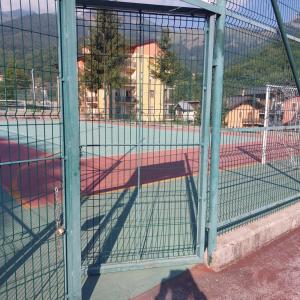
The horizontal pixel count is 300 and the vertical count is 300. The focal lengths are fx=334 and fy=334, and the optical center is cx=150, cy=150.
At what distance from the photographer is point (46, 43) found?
288 centimetres

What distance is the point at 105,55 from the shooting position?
12.0 ft

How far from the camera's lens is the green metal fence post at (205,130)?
3.80 meters

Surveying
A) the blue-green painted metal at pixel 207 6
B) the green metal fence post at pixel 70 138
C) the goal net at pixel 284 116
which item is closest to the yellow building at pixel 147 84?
the blue-green painted metal at pixel 207 6

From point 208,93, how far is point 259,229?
2228 millimetres

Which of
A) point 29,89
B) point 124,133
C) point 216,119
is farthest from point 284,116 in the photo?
point 29,89

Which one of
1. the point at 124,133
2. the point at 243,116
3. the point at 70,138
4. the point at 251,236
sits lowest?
the point at 251,236

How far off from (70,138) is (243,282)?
270 cm

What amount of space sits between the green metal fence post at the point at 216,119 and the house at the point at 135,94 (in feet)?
2.11

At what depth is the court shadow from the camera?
143 inches

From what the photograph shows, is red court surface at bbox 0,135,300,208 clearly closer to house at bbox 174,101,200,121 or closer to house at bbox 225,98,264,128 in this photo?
house at bbox 225,98,264,128

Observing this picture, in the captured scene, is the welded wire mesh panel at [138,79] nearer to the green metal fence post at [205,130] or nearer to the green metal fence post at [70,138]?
the green metal fence post at [205,130]

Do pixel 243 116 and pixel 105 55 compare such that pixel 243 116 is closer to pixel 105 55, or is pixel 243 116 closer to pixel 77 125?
pixel 105 55

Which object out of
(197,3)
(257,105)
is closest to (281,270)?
(257,105)

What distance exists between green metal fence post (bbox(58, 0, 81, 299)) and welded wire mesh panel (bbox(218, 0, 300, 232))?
202 centimetres
